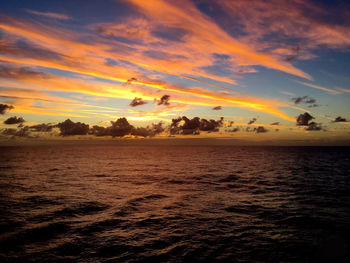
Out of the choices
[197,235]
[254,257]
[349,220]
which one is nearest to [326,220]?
[349,220]

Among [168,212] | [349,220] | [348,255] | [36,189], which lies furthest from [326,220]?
[36,189]

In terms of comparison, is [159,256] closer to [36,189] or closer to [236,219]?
[236,219]

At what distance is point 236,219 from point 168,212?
5720 millimetres

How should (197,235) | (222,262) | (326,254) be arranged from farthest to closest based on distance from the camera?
(197,235) < (326,254) < (222,262)

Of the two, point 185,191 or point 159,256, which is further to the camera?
point 185,191

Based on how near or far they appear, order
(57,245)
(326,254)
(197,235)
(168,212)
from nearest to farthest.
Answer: (326,254) < (57,245) < (197,235) < (168,212)

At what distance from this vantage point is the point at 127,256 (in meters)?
11.3

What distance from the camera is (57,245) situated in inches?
495

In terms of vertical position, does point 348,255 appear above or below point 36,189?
above

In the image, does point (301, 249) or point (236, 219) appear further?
point (236, 219)

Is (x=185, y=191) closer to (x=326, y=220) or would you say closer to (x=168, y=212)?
(x=168, y=212)

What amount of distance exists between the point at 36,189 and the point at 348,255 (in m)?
32.7

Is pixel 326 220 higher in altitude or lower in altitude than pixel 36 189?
higher

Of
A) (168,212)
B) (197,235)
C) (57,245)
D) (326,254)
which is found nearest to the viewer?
(326,254)
